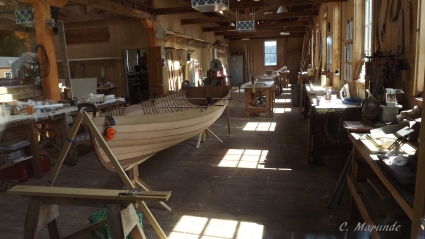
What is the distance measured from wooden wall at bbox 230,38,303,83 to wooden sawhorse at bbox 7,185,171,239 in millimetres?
18690

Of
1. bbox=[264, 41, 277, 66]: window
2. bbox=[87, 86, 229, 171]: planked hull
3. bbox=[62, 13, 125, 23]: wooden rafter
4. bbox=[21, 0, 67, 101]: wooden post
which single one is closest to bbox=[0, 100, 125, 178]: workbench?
bbox=[87, 86, 229, 171]: planked hull

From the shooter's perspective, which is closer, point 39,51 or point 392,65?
point 392,65

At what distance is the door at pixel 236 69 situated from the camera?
67.6 feet

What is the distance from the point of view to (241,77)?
2061cm

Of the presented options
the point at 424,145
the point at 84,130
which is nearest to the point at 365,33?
the point at 424,145

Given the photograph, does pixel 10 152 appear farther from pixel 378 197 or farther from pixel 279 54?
pixel 279 54

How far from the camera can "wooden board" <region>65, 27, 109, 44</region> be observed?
9.78 m

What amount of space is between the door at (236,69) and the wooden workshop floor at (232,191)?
49.1 ft

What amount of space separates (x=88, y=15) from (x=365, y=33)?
26.0ft

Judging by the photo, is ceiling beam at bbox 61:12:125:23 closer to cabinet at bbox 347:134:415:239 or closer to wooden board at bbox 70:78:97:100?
wooden board at bbox 70:78:97:100

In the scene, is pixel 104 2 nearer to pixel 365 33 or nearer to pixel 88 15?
pixel 88 15

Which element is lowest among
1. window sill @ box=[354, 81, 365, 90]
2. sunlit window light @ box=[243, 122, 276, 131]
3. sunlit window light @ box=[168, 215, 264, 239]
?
sunlit window light @ box=[168, 215, 264, 239]

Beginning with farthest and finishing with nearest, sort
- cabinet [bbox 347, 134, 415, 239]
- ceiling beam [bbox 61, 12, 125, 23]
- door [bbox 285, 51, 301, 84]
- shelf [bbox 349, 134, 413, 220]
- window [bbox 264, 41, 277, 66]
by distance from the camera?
1. window [bbox 264, 41, 277, 66]
2. door [bbox 285, 51, 301, 84]
3. ceiling beam [bbox 61, 12, 125, 23]
4. cabinet [bbox 347, 134, 415, 239]
5. shelf [bbox 349, 134, 413, 220]

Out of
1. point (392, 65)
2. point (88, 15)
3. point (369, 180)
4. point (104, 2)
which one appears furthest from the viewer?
point (88, 15)
